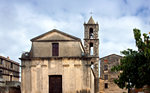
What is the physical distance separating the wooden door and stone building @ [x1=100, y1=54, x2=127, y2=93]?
66.2 ft

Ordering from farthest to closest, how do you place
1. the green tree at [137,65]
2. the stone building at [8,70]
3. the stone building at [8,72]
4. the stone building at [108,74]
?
the stone building at [108,74]
the stone building at [8,70]
the stone building at [8,72]
the green tree at [137,65]

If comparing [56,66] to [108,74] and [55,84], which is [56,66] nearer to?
[55,84]

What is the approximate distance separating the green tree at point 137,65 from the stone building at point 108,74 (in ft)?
94.1

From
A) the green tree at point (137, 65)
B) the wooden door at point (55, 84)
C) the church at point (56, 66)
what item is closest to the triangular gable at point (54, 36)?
the church at point (56, 66)

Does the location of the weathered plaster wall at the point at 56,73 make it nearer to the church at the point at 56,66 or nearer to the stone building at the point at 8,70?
the church at the point at 56,66

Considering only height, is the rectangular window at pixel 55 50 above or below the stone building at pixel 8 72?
above

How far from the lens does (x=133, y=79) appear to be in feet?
48.3

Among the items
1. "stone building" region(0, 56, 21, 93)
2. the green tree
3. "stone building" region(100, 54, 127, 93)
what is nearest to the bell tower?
"stone building" region(100, 54, 127, 93)

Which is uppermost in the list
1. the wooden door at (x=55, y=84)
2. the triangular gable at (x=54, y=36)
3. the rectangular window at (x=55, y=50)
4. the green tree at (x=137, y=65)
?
the triangular gable at (x=54, y=36)

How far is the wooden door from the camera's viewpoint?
959 inches

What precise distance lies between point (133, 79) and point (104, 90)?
29.4m

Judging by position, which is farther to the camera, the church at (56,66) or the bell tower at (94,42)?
the bell tower at (94,42)

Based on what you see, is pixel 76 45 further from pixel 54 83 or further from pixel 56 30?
pixel 54 83

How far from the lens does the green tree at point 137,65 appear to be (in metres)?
13.8
